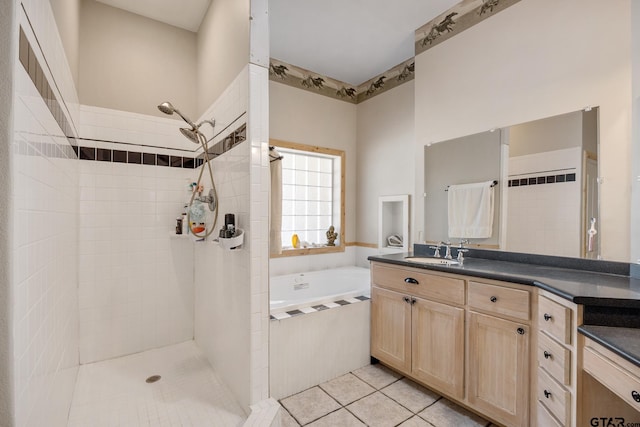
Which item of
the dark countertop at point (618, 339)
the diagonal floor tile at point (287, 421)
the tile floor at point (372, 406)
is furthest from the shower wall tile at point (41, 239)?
the dark countertop at point (618, 339)

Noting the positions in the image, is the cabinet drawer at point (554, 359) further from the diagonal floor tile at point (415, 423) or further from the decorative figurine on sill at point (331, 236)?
the decorative figurine on sill at point (331, 236)

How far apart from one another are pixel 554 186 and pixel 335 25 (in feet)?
6.91

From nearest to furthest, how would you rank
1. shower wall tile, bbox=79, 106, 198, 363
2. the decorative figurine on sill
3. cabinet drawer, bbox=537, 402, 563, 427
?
cabinet drawer, bbox=537, 402, 563, 427 → shower wall tile, bbox=79, 106, 198, 363 → the decorative figurine on sill

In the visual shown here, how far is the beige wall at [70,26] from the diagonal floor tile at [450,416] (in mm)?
2829

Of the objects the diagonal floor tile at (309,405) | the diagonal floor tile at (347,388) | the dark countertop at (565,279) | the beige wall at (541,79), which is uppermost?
the beige wall at (541,79)

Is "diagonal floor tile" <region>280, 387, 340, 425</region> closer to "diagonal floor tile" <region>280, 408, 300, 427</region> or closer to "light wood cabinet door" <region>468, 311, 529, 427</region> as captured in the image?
"diagonal floor tile" <region>280, 408, 300, 427</region>

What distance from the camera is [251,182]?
1577mm

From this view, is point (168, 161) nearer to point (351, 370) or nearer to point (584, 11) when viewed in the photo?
point (351, 370)

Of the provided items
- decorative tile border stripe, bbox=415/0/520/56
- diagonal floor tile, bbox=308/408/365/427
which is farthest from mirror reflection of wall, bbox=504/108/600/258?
diagonal floor tile, bbox=308/408/365/427

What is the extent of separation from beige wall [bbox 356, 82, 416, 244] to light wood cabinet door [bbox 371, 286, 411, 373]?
1.10 metres

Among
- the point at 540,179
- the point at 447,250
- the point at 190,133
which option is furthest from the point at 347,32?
the point at 447,250

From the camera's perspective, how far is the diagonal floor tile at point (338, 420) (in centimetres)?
171

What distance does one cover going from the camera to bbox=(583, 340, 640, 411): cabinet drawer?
3.00 ft

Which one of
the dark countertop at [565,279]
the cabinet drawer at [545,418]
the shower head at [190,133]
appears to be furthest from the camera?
the shower head at [190,133]
